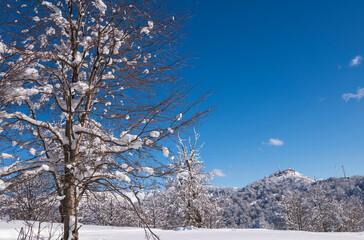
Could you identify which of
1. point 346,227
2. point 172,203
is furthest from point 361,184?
point 172,203

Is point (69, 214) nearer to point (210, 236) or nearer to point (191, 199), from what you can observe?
point (210, 236)

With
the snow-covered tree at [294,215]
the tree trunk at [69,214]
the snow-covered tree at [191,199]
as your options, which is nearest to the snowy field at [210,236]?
the tree trunk at [69,214]

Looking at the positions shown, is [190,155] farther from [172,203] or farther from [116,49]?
[116,49]

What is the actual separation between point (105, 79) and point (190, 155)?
1501cm

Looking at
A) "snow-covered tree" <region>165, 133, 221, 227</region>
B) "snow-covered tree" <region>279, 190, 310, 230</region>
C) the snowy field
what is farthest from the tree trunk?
"snow-covered tree" <region>279, 190, 310, 230</region>

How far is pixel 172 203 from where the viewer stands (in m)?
20.2

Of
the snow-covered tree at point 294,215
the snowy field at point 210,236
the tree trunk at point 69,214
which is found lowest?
the snow-covered tree at point 294,215

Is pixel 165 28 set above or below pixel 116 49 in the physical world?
above

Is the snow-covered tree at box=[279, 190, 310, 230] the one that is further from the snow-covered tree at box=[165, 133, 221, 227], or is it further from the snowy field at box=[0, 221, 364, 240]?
the snowy field at box=[0, 221, 364, 240]

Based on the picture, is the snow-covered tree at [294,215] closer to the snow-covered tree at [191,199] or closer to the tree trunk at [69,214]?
the snow-covered tree at [191,199]

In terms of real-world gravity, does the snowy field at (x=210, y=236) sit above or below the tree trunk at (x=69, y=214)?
below

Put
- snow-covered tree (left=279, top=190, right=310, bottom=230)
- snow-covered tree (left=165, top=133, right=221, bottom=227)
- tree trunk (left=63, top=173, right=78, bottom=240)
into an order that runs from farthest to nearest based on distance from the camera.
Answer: snow-covered tree (left=279, top=190, right=310, bottom=230), snow-covered tree (left=165, top=133, right=221, bottom=227), tree trunk (left=63, top=173, right=78, bottom=240)

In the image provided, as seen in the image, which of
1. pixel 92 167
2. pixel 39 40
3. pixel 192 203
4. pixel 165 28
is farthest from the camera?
pixel 192 203

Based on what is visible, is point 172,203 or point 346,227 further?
point 346,227
